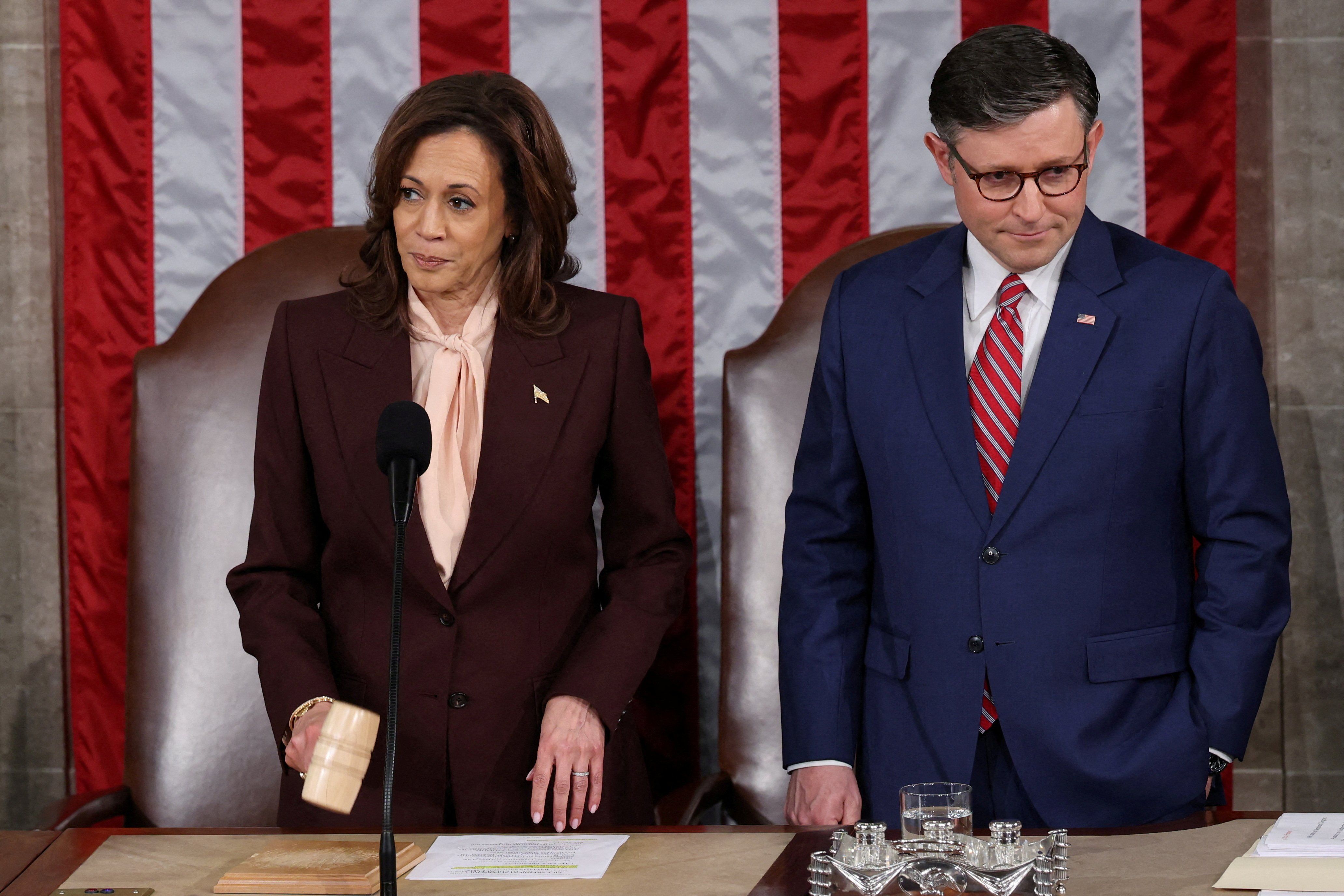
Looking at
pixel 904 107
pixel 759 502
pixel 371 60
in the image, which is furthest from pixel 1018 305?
pixel 371 60

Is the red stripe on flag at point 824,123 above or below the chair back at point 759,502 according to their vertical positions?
above

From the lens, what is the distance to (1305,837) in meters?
1.59

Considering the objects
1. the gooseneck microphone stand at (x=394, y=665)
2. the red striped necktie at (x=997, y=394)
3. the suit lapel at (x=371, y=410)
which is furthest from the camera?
the suit lapel at (x=371, y=410)

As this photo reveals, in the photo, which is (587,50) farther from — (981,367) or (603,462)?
(981,367)

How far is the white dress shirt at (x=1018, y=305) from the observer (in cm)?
200

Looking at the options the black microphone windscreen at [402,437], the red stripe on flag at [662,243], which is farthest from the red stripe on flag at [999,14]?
the black microphone windscreen at [402,437]

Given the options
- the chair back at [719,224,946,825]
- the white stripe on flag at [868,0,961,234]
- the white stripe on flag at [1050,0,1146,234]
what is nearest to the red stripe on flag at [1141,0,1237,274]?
the white stripe on flag at [1050,0,1146,234]

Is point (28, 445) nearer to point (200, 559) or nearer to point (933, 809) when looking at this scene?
point (200, 559)

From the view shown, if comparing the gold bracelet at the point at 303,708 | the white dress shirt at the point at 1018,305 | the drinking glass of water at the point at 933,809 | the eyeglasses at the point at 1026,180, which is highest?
the eyeglasses at the point at 1026,180

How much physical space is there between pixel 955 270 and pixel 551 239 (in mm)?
645

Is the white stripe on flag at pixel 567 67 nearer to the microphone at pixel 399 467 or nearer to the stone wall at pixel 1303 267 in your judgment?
the stone wall at pixel 1303 267

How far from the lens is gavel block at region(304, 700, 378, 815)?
1.42 m

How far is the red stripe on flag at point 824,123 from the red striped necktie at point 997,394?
850 millimetres

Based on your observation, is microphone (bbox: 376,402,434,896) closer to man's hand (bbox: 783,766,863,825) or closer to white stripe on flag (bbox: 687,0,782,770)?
man's hand (bbox: 783,766,863,825)
